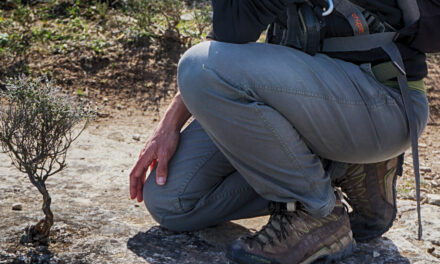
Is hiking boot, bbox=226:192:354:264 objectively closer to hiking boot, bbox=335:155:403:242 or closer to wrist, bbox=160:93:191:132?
hiking boot, bbox=335:155:403:242

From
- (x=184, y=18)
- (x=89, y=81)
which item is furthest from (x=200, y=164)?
(x=184, y=18)

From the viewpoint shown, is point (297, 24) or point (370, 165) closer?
point (297, 24)

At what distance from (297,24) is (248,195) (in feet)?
2.38

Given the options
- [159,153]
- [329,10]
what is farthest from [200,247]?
[329,10]

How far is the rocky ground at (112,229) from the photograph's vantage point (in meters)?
2.14

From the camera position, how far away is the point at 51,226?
225 cm

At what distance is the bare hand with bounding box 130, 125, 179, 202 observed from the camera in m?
2.41

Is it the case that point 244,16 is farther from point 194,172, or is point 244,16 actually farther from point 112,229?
point 112,229

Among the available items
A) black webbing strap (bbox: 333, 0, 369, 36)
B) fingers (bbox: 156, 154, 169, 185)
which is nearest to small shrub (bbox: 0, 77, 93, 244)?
fingers (bbox: 156, 154, 169, 185)

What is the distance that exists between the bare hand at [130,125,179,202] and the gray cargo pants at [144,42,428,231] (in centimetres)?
40

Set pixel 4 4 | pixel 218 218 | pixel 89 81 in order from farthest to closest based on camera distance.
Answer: pixel 4 4 → pixel 89 81 → pixel 218 218

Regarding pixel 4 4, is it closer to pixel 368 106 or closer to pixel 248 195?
pixel 248 195

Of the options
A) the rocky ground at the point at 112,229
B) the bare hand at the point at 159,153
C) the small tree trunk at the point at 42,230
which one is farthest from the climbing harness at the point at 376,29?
the small tree trunk at the point at 42,230

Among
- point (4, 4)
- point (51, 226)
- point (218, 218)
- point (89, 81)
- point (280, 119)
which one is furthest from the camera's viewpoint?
point (4, 4)
